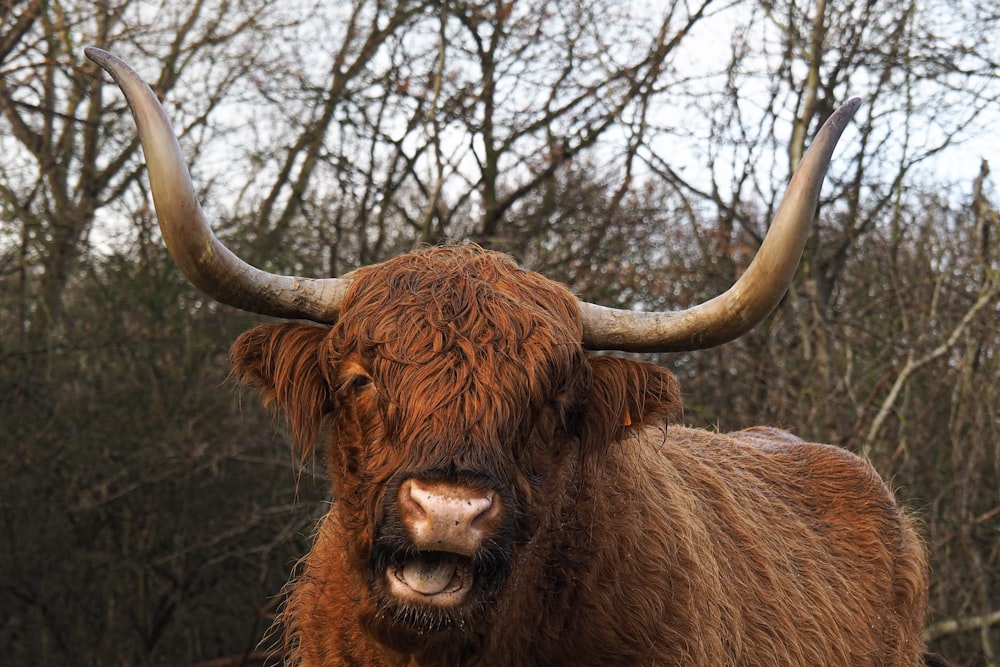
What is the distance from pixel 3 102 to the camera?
8.53 m

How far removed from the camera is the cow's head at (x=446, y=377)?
8.73 feet

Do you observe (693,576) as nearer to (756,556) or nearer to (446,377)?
(756,556)

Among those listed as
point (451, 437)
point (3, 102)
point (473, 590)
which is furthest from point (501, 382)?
point (3, 102)

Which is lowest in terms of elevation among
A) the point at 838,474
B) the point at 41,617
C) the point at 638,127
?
the point at 41,617

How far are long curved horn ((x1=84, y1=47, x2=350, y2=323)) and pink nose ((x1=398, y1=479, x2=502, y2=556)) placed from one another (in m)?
0.87

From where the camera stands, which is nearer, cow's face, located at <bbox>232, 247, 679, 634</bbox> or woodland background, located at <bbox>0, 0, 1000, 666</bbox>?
cow's face, located at <bbox>232, 247, 679, 634</bbox>

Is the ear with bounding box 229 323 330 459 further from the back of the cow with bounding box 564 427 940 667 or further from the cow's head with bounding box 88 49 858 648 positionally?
the back of the cow with bounding box 564 427 940 667

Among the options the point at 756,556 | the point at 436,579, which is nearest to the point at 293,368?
the point at 436,579

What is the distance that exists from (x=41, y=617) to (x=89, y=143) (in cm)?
428

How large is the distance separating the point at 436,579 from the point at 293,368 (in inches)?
38.5

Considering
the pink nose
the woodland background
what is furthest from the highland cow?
the woodland background

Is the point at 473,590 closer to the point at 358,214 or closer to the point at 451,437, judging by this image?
the point at 451,437

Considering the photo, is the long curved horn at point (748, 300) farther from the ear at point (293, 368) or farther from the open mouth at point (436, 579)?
the open mouth at point (436, 579)

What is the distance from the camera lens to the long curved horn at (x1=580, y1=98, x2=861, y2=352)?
2881mm
